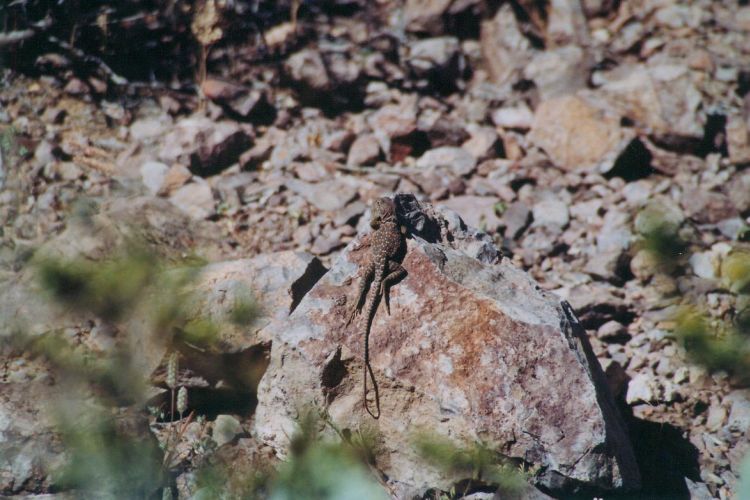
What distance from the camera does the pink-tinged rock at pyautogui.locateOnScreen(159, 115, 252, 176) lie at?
7820mm

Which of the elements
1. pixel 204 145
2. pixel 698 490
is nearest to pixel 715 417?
pixel 698 490

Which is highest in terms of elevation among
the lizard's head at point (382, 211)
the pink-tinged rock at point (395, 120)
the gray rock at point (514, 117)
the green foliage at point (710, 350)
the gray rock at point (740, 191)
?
the green foliage at point (710, 350)

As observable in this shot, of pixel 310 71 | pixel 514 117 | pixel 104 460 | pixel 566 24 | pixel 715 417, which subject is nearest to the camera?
pixel 104 460

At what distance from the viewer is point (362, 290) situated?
452 cm

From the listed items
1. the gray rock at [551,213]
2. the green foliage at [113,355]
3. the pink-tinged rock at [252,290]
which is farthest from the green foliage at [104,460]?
the gray rock at [551,213]

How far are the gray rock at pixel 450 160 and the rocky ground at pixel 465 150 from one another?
25 millimetres

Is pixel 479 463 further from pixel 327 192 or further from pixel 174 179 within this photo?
pixel 174 179

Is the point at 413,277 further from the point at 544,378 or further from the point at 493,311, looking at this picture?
the point at 544,378

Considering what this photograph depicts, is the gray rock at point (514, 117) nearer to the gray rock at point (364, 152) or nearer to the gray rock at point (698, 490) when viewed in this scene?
the gray rock at point (364, 152)

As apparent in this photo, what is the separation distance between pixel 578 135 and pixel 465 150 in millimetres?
Answer: 1314

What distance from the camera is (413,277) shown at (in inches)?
181

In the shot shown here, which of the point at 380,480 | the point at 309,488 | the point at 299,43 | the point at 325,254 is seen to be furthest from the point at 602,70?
the point at 309,488

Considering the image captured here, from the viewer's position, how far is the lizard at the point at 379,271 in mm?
4398

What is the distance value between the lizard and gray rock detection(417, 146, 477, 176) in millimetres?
3274
